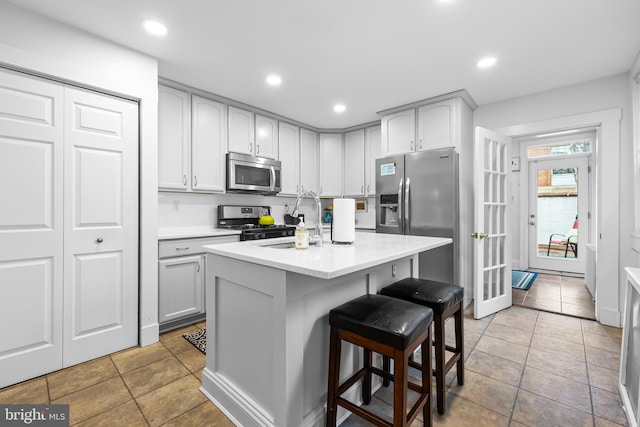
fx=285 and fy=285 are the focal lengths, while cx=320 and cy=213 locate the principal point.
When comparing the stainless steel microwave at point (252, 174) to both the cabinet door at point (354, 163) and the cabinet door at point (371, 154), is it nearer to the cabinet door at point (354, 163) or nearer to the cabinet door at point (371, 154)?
the cabinet door at point (354, 163)

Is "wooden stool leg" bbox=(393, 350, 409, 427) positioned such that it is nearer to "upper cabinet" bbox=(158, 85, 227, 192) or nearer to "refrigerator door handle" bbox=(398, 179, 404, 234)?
"refrigerator door handle" bbox=(398, 179, 404, 234)

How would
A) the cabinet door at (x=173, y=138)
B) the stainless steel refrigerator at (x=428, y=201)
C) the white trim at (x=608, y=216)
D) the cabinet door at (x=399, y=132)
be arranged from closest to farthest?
the white trim at (x=608, y=216) < the cabinet door at (x=173, y=138) < the stainless steel refrigerator at (x=428, y=201) < the cabinet door at (x=399, y=132)

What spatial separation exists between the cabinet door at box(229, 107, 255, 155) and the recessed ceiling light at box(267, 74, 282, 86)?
0.71 m

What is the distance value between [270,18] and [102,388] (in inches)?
104

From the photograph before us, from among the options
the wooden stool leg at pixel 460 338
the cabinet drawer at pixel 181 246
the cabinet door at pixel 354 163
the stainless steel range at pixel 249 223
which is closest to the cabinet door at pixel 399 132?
the cabinet door at pixel 354 163

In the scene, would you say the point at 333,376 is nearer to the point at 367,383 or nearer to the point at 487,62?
the point at 367,383

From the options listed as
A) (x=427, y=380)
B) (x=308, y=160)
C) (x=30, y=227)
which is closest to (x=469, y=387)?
(x=427, y=380)

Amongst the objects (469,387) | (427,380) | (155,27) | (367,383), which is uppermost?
(155,27)

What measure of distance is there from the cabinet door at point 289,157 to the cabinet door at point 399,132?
1.28 metres

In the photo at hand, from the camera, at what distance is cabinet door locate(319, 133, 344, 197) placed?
459cm

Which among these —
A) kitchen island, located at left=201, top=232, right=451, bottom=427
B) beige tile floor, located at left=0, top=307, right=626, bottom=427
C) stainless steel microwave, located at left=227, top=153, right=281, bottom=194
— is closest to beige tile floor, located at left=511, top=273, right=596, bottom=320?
beige tile floor, located at left=0, top=307, right=626, bottom=427

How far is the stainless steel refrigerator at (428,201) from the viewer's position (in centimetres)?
307

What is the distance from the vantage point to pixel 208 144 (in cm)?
321

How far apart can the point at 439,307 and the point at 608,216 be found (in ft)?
8.28
